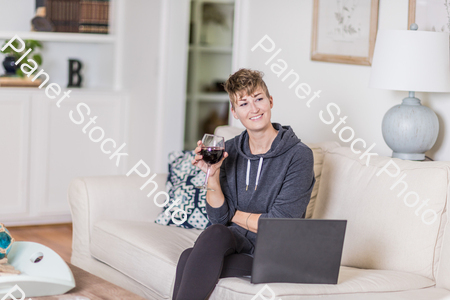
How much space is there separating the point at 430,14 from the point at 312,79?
2.88 ft

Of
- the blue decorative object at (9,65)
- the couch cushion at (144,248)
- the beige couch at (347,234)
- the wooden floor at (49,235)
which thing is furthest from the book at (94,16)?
the couch cushion at (144,248)

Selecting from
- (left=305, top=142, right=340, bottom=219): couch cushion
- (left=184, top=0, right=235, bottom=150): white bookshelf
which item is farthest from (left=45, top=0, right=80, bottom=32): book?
(left=305, top=142, right=340, bottom=219): couch cushion

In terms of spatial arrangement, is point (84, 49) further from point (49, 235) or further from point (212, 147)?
point (212, 147)

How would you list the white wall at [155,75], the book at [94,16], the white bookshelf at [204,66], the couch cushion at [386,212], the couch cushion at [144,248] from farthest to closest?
the white bookshelf at [204,66]
the white wall at [155,75]
the book at [94,16]
the couch cushion at [144,248]
the couch cushion at [386,212]

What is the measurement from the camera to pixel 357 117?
2.94 m

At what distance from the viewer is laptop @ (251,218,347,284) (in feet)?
5.95

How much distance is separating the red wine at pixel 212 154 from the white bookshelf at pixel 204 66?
116 inches

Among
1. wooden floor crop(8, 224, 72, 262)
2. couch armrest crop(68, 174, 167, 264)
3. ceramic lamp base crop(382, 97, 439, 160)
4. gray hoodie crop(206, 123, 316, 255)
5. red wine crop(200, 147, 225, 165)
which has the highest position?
ceramic lamp base crop(382, 97, 439, 160)

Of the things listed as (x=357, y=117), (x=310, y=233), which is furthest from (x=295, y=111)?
(x=310, y=233)

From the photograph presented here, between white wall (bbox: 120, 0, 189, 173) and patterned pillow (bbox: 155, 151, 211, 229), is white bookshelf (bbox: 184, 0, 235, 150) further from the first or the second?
patterned pillow (bbox: 155, 151, 211, 229)

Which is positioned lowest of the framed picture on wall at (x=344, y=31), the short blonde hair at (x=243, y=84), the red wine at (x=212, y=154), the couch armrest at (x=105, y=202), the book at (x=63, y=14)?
the couch armrest at (x=105, y=202)

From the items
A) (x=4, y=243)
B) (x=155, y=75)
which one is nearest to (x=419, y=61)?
(x=4, y=243)

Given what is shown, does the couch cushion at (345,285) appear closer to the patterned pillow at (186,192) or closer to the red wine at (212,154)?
the red wine at (212,154)

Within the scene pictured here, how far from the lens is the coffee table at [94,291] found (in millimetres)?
1714
